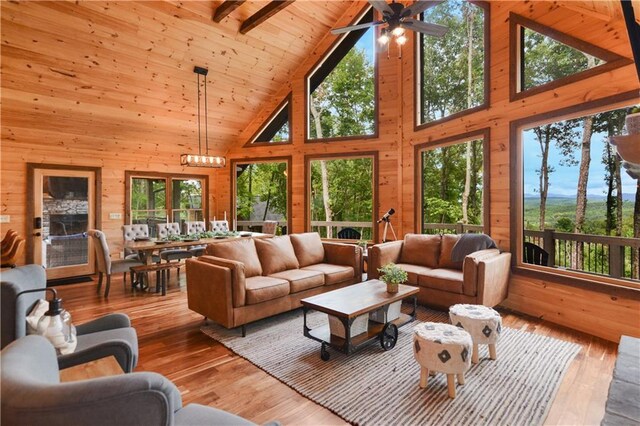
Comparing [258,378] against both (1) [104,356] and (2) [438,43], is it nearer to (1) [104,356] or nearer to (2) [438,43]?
(1) [104,356]

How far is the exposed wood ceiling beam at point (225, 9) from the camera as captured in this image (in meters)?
4.66

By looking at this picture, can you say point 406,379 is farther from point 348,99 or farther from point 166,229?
point 348,99

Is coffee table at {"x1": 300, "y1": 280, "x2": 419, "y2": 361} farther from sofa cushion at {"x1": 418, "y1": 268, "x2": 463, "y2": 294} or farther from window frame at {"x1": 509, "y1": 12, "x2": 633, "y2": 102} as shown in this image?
window frame at {"x1": 509, "y1": 12, "x2": 633, "y2": 102}

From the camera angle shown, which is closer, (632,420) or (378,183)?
(632,420)

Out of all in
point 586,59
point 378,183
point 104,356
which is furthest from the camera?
point 378,183

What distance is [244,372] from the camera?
271 centimetres

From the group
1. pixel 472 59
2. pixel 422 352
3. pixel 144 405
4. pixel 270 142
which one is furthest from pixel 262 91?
pixel 144 405

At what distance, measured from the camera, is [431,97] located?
5652 mm

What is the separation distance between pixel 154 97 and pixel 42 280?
4.64 metres

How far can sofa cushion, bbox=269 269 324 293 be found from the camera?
387cm

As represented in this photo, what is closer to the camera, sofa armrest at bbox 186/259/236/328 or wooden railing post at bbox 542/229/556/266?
sofa armrest at bbox 186/259/236/328

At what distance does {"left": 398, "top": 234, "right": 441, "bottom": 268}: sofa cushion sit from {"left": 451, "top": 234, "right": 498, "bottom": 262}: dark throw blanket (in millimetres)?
342

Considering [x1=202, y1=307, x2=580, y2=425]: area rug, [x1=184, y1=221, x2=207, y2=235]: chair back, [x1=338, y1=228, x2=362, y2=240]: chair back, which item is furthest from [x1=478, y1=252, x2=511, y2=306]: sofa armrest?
[x1=184, y1=221, x2=207, y2=235]: chair back

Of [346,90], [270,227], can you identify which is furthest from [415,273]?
[346,90]
